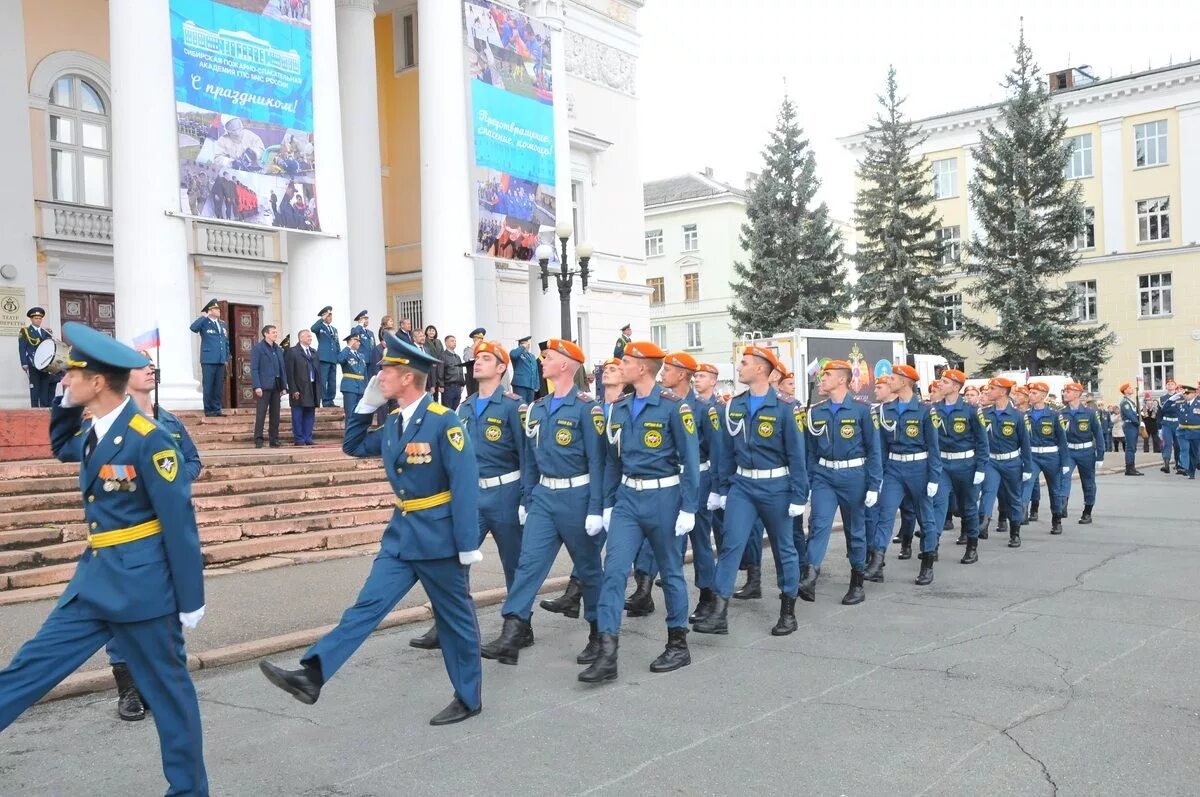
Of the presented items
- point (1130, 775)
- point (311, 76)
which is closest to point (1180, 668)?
point (1130, 775)

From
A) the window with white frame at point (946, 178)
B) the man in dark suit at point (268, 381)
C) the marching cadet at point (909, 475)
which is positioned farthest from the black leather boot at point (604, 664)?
the window with white frame at point (946, 178)

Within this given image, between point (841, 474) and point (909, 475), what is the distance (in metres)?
1.54

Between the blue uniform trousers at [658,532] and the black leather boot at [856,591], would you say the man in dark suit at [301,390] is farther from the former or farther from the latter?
the blue uniform trousers at [658,532]

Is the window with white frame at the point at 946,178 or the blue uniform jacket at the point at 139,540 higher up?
the window with white frame at the point at 946,178

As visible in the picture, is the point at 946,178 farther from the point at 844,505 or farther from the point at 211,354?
the point at 844,505

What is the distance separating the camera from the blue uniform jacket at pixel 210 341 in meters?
17.4

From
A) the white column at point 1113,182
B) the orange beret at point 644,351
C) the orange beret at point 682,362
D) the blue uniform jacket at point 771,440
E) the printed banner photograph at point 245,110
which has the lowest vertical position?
the blue uniform jacket at point 771,440

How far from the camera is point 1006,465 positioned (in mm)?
13500

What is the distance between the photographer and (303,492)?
13758 millimetres

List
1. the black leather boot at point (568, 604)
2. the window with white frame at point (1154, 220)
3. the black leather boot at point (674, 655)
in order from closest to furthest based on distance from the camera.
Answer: the black leather boot at point (674, 655) < the black leather boot at point (568, 604) < the window with white frame at point (1154, 220)

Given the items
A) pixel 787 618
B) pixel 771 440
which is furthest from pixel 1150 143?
pixel 787 618

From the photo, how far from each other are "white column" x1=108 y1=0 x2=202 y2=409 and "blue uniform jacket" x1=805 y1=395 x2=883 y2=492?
Result: 1171 cm

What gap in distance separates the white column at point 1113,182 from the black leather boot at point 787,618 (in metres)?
48.5

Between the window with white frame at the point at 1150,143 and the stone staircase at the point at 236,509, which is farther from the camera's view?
the window with white frame at the point at 1150,143
